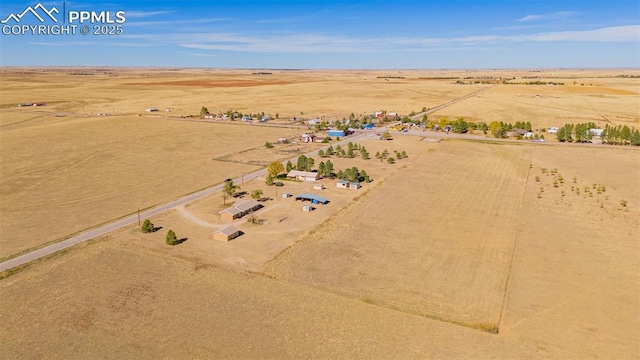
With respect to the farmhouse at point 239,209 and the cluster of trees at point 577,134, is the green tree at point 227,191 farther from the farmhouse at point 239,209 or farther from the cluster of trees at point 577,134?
the cluster of trees at point 577,134

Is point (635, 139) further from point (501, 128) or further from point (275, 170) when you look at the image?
point (275, 170)

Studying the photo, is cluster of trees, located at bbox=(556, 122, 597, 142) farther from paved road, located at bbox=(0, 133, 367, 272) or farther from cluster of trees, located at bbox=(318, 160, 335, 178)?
paved road, located at bbox=(0, 133, 367, 272)

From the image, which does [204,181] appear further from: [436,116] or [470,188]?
[436,116]

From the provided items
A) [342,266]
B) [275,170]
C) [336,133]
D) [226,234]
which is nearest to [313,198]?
[275,170]

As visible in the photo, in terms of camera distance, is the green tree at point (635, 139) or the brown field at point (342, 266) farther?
the green tree at point (635, 139)

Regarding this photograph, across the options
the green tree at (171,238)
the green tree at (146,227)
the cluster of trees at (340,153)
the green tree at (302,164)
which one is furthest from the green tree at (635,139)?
the green tree at (146,227)

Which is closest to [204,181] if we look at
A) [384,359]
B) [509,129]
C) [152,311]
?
[152,311]
